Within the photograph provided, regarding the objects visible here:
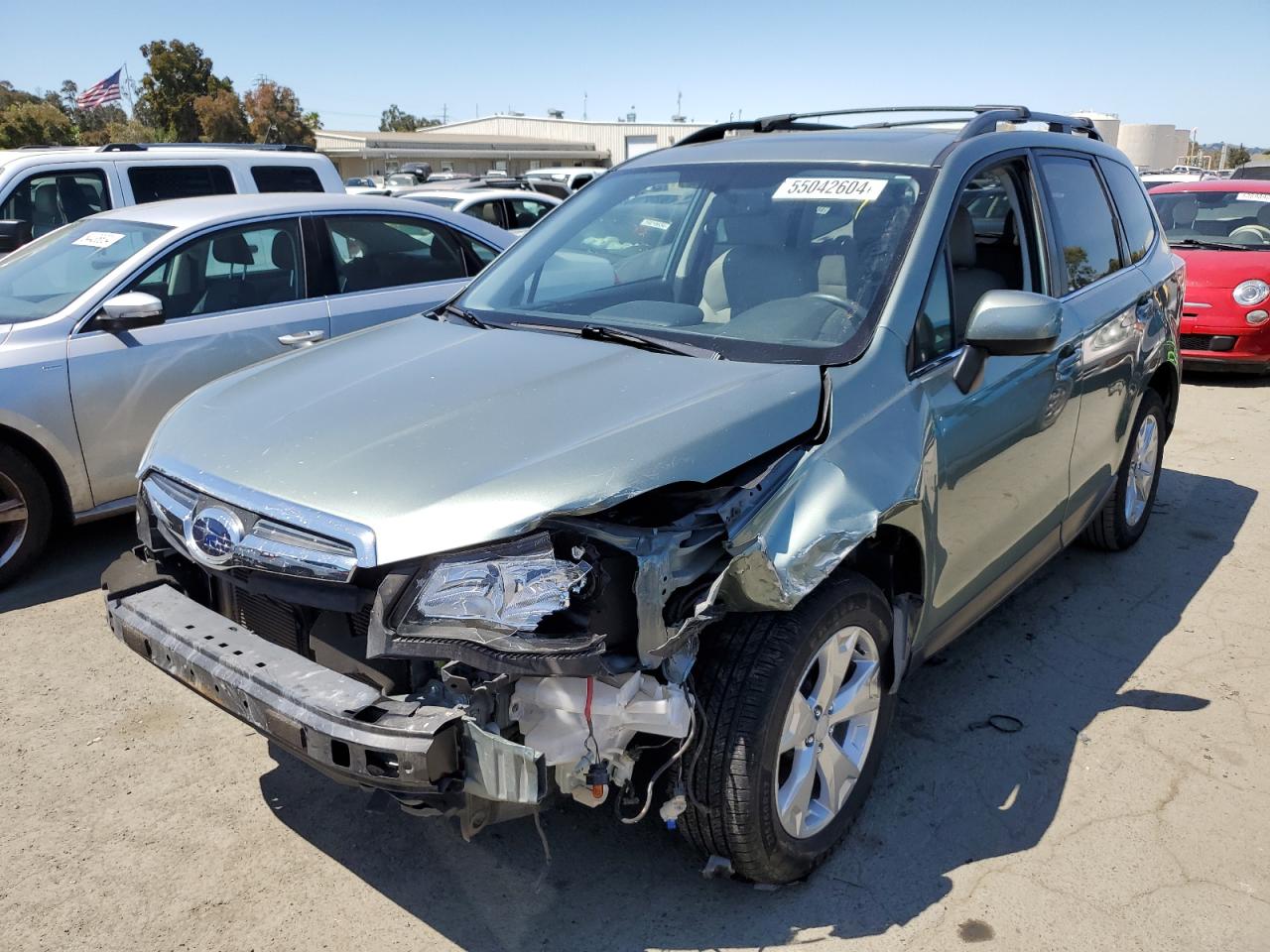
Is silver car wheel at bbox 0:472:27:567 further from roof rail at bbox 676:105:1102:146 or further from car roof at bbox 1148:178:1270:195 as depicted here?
car roof at bbox 1148:178:1270:195

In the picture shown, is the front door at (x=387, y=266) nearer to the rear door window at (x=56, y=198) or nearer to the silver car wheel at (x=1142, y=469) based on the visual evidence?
the rear door window at (x=56, y=198)

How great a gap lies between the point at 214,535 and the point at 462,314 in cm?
142

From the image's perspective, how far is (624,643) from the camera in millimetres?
2248

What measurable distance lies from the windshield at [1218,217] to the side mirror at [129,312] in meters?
9.20

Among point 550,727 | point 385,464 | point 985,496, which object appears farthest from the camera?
point 985,496

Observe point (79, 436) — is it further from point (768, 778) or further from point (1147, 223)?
point (1147, 223)

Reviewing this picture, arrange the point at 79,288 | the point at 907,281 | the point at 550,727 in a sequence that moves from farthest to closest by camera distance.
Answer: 1. the point at 79,288
2. the point at 907,281
3. the point at 550,727

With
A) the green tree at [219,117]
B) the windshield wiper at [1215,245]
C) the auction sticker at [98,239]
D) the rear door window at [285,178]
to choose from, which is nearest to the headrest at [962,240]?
→ the auction sticker at [98,239]

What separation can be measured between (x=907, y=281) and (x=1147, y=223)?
2627mm

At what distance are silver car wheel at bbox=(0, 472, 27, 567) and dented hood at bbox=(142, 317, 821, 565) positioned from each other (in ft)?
6.69

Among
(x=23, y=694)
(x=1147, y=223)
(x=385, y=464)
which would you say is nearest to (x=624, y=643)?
(x=385, y=464)

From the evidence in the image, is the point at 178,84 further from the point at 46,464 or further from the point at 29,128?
the point at 46,464

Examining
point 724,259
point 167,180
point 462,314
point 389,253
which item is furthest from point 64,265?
point 724,259

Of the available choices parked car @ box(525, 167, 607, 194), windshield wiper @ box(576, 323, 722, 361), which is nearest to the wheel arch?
windshield wiper @ box(576, 323, 722, 361)
